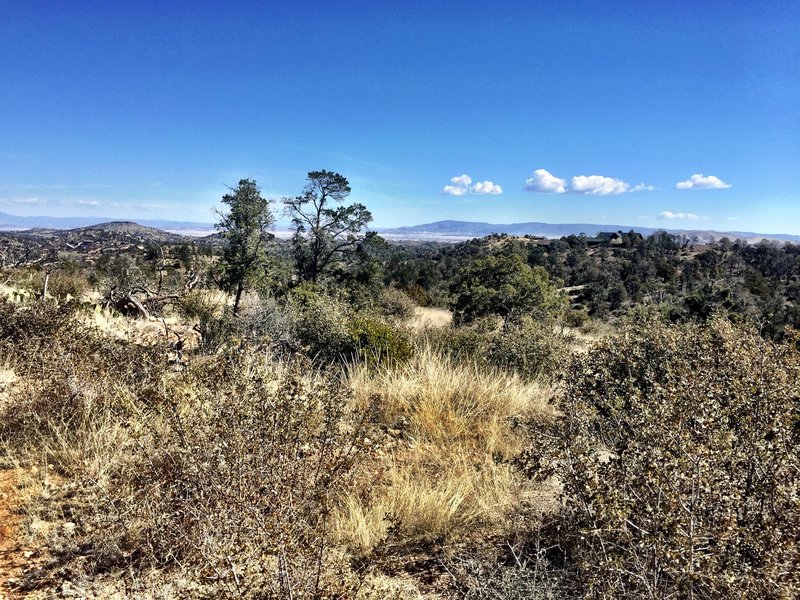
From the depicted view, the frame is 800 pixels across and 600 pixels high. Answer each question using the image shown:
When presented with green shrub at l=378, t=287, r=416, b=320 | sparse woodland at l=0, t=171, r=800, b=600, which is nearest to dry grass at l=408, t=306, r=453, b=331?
green shrub at l=378, t=287, r=416, b=320

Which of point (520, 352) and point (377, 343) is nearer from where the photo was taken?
point (377, 343)

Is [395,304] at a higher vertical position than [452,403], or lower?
lower

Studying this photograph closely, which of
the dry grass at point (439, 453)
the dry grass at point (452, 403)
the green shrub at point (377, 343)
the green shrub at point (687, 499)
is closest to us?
the green shrub at point (687, 499)

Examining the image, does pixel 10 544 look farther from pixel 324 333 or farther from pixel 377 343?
pixel 324 333

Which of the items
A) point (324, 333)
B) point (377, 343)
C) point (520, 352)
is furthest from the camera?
point (324, 333)

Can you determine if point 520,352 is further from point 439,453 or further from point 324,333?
point 439,453

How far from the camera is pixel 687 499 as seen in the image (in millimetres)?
2002

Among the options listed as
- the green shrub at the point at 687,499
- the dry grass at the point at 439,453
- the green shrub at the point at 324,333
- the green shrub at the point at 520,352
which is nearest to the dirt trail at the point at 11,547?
the dry grass at the point at 439,453

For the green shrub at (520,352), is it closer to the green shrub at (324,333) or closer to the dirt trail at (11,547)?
the green shrub at (324,333)

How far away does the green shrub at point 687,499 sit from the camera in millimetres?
1779

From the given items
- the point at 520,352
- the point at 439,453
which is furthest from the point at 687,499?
the point at 520,352

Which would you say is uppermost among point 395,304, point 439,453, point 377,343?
point 377,343

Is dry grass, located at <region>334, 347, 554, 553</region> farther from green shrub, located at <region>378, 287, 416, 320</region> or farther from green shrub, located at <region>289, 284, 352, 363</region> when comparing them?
green shrub, located at <region>378, 287, 416, 320</region>

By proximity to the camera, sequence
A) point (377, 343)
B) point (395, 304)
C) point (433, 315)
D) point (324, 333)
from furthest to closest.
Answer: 1. point (433, 315)
2. point (395, 304)
3. point (324, 333)
4. point (377, 343)
